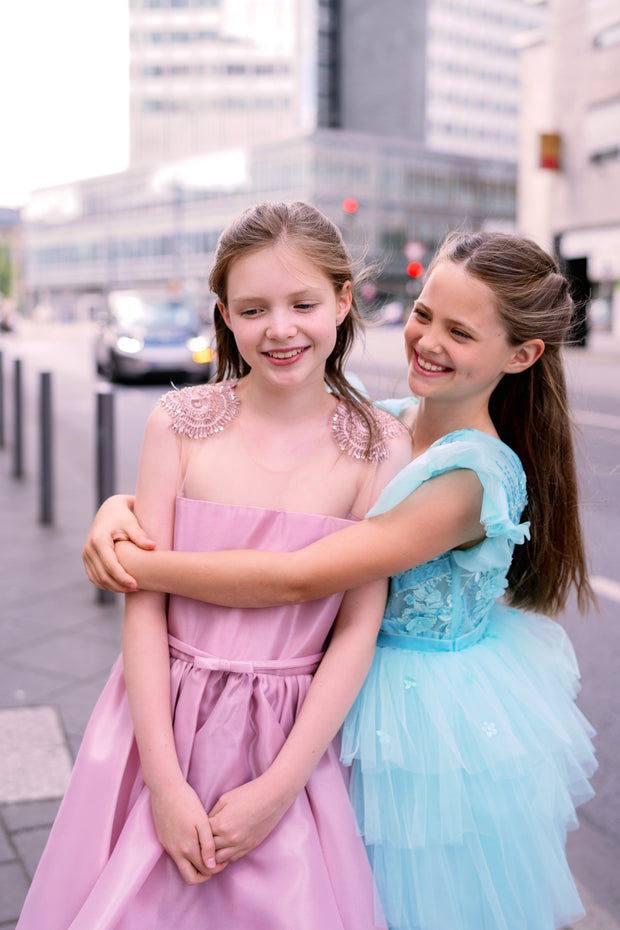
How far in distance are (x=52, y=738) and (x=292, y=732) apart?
1886 mm

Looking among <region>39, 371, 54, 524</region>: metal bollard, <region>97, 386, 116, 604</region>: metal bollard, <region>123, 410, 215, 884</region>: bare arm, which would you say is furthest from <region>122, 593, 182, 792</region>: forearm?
<region>39, 371, 54, 524</region>: metal bollard

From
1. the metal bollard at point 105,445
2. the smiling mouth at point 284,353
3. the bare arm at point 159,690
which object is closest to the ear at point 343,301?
the smiling mouth at point 284,353

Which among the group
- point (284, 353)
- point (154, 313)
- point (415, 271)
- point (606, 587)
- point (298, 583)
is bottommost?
point (606, 587)

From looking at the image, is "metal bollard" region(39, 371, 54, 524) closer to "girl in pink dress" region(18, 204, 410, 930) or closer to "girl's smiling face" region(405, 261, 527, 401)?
"girl in pink dress" region(18, 204, 410, 930)

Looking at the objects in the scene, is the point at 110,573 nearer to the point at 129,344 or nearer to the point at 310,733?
the point at 310,733

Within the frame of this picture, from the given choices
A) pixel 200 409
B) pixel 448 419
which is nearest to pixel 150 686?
pixel 200 409

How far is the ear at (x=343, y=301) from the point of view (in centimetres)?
167

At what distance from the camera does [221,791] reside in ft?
5.13

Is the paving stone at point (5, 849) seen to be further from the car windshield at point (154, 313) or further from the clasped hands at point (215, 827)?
the car windshield at point (154, 313)

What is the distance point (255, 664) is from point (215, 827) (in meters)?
0.28

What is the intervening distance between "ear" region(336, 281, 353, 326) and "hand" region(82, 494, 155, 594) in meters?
0.52

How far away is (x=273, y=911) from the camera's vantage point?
149cm

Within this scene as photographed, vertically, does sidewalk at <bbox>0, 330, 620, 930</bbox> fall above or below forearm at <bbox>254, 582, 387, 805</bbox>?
below

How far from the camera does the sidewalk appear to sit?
255 centimetres
